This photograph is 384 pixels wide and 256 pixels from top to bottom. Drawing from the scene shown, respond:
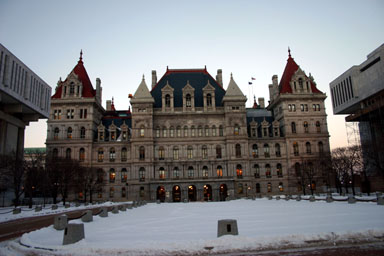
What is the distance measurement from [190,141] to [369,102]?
34446mm

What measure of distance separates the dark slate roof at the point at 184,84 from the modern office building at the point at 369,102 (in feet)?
82.9

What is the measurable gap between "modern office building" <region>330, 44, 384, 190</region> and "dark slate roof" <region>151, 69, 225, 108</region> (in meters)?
25.3

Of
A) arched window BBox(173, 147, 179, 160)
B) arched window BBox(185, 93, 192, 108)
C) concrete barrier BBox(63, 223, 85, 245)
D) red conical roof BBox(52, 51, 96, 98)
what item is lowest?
concrete barrier BBox(63, 223, 85, 245)

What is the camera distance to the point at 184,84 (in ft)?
230

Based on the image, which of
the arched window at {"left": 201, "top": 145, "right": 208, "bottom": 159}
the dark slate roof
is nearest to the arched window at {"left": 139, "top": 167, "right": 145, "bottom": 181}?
the arched window at {"left": 201, "top": 145, "right": 208, "bottom": 159}

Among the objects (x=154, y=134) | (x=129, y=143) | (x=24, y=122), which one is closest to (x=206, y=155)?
(x=154, y=134)

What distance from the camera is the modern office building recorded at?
167 feet

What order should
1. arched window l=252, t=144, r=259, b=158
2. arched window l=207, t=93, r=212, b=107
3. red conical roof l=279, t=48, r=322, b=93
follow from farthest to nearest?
red conical roof l=279, t=48, r=322, b=93 → arched window l=207, t=93, r=212, b=107 → arched window l=252, t=144, r=259, b=158

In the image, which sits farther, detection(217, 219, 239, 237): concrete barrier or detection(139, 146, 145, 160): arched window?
detection(139, 146, 145, 160): arched window

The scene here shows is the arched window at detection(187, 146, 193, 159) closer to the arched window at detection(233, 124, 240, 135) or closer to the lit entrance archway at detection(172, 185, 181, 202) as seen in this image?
the lit entrance archway at detection(172, 185, 181, 202)

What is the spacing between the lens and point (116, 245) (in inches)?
437

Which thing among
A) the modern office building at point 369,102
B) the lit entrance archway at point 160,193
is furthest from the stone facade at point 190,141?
the modern office building at point 369,102

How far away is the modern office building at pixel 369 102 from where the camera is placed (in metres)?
50.9

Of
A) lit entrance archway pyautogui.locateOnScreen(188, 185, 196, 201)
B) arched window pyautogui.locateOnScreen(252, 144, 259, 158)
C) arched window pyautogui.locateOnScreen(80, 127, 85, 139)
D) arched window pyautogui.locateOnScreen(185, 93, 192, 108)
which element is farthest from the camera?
arched window pyautogui.locateOnScreen(185, 93, 192, 108)
